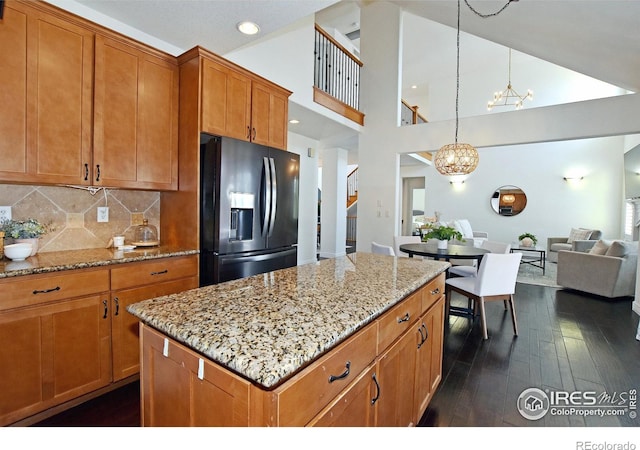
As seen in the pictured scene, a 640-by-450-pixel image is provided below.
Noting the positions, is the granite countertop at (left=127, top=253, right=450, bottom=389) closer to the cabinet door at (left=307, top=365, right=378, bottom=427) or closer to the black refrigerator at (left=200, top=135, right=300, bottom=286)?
the cabinet door at (left=307, top=365, right=378, bottom=427)

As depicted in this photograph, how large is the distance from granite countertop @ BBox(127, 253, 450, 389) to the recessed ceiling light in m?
1.79

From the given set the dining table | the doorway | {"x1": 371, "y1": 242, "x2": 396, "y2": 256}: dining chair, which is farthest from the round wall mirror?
{"x1": 371, "y1": 242, "x2": 396, "y2": 256}: dining chair

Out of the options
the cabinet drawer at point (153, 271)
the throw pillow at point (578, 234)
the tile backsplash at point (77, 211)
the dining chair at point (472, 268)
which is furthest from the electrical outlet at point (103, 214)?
the throw pillow at point (578, 234)

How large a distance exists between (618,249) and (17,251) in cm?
634

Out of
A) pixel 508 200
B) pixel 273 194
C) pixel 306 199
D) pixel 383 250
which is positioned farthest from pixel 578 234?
Answer: pixel 273 194

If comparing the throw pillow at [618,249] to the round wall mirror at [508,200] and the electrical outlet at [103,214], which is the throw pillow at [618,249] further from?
the electrical outlet at [103,214]

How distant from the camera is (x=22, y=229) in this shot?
191 cm

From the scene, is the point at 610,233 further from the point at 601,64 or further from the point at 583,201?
the point at 601,64

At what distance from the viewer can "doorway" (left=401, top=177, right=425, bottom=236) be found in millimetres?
10252

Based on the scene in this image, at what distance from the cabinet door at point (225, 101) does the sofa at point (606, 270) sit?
4908mm

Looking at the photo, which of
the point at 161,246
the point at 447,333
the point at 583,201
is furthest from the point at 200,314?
the point at 583,201

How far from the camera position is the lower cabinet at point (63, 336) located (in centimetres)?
161
